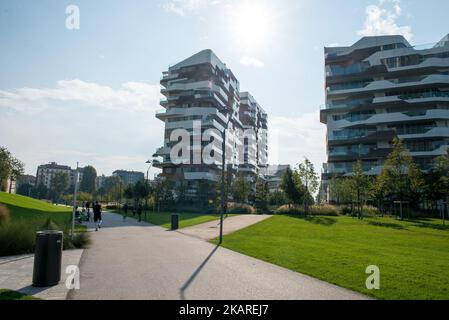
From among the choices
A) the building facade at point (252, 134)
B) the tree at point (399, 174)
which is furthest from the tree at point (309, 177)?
the building facade at point (252, 134)

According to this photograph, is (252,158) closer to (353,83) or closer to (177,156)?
(177,156)

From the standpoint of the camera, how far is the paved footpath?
6367 mm

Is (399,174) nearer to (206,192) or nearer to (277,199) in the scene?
(206,192)

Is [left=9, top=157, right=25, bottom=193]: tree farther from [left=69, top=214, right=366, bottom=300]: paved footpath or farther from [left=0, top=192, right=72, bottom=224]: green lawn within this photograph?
[left=69, top=214, right=366, bottom=300]: paved footpath

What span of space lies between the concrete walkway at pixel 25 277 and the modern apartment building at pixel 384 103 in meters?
49.1

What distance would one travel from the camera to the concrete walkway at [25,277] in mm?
6297

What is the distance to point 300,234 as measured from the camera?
18.0 meters

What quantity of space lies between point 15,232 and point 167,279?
6870 millimetres

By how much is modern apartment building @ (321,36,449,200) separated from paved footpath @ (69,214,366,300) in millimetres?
46854

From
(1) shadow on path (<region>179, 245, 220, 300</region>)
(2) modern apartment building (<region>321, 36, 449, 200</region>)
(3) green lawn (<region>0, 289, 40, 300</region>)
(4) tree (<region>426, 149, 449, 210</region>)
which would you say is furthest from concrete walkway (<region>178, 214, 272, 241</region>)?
(2) modern apartment building (<region>321, 36, 449, 200</region>)

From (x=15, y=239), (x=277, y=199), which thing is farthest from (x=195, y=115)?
(x=15, y=239)

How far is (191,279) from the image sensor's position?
7.61 meters

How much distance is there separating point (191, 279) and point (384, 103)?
184 ft

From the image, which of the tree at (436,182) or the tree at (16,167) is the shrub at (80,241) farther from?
the tree at (16,167)
